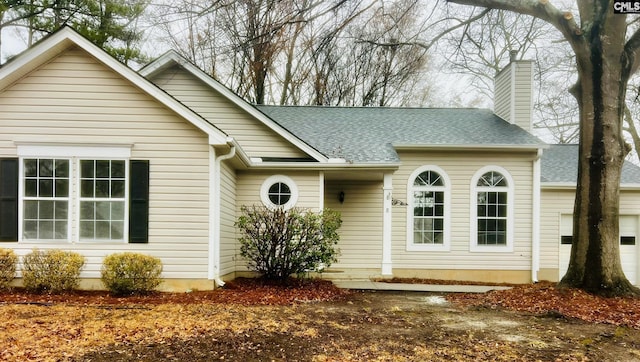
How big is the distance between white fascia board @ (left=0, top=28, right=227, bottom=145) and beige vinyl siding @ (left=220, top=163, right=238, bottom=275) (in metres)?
1.30

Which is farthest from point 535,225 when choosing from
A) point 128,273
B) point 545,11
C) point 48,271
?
point 48,271

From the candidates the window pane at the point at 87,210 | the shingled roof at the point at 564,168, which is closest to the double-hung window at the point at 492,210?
the shingled roof at the point at 564,168

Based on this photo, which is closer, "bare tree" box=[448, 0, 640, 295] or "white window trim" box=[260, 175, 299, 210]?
"bare tree" box=[448, 0, 640, 295]

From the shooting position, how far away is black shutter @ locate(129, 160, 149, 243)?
8.83 meters

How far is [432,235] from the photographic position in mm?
12812

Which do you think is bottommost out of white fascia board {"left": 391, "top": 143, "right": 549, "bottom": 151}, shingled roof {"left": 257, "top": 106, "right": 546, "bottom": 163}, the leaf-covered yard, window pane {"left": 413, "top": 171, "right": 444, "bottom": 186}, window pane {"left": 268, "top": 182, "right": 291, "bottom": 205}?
the leaf-covered yard

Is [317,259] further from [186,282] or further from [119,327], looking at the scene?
[119,327]

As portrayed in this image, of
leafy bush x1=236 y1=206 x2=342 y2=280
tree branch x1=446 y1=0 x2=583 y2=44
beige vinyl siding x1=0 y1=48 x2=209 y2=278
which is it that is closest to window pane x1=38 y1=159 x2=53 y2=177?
beige vinyl siding x1=0 y1=48 x2=209 y2=278

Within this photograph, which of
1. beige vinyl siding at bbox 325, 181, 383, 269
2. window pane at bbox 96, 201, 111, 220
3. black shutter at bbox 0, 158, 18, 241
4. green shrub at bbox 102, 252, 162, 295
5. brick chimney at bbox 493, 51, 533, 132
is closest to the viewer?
green shrub at bbox 102, 252, 162, 295

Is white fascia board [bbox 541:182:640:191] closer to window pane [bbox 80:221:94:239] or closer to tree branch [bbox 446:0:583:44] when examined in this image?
tree branch [bbox 446:0:583:44]

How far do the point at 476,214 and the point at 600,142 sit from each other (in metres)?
3.93

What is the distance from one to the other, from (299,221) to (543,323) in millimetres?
4774

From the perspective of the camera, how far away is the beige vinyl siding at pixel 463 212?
1267cm

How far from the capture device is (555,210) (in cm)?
1338
